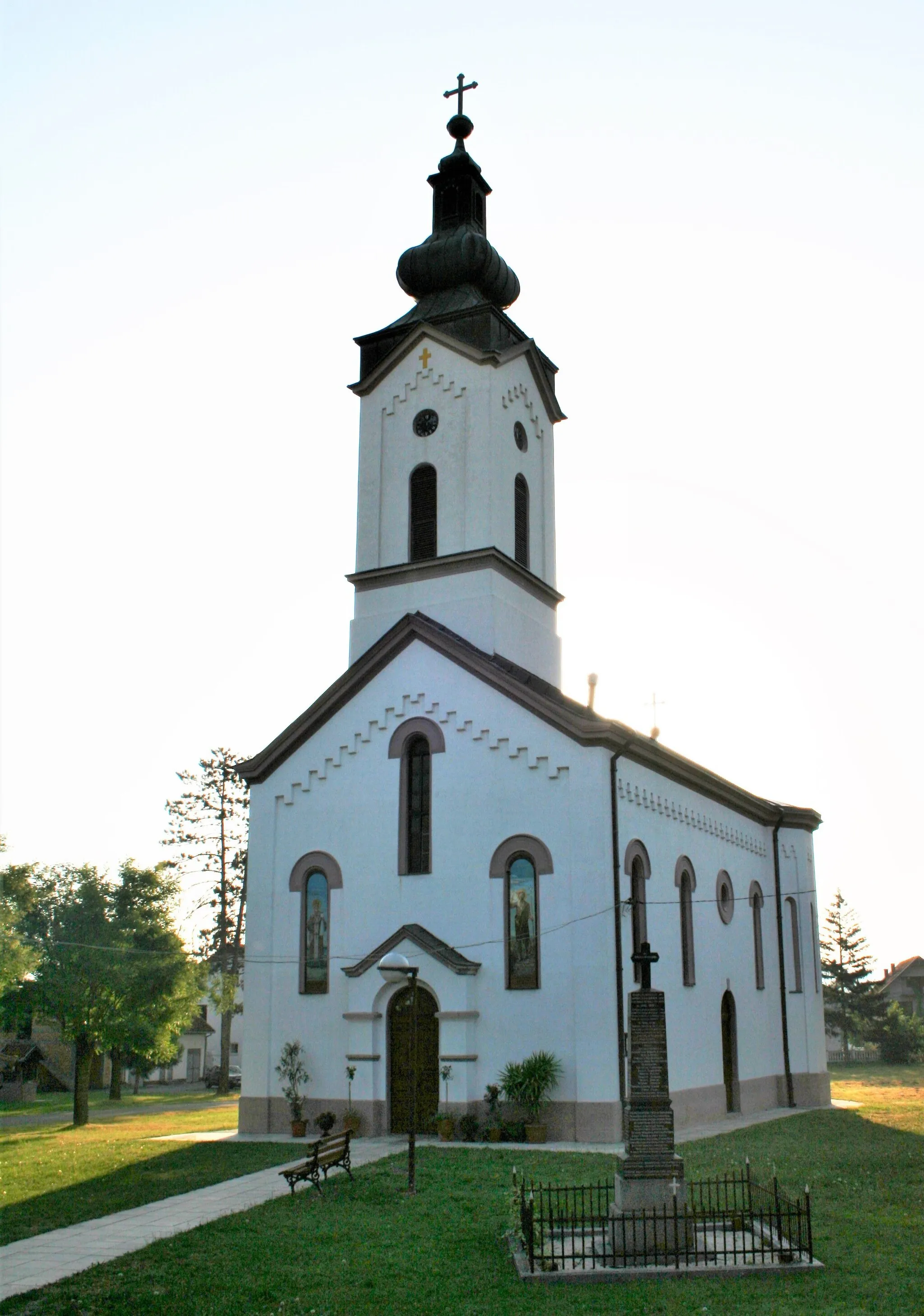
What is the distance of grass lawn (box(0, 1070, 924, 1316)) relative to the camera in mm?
10656

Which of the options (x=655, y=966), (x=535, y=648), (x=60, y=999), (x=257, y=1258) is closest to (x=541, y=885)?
(x=655, y=966)

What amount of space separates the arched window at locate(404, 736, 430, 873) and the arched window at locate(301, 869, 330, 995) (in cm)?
222

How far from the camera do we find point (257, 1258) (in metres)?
12.7

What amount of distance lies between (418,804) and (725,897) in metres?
9.15

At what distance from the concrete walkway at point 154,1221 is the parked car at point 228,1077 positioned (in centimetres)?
3188

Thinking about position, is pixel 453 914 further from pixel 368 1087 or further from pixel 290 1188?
pixel 290 1188

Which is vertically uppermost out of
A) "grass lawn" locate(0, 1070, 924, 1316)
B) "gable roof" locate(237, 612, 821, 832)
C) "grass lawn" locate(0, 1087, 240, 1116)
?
"gable roof" locate(237, 612, 821, 832)

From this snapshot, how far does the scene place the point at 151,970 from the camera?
3819 cm

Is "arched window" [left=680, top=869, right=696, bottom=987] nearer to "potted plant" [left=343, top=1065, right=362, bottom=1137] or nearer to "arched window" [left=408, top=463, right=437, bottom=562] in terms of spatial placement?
"potted plant" [left=343, top=1065, right=362, bottom=1137]

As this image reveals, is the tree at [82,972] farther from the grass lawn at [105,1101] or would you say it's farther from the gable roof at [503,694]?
the gable roof at [503,694]

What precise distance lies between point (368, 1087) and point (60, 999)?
1475 centimetres

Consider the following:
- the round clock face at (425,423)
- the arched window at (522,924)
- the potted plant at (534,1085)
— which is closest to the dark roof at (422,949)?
the arched window at (522,924)

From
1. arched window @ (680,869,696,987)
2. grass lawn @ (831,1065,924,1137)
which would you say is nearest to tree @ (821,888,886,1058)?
grass lawn @ (831,1065,924,1137)

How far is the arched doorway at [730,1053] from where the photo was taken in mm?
28219
